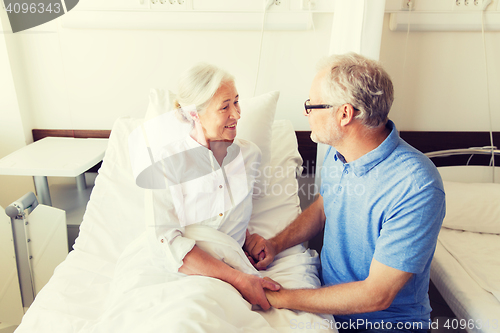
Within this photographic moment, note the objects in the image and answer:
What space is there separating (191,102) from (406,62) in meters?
1.28

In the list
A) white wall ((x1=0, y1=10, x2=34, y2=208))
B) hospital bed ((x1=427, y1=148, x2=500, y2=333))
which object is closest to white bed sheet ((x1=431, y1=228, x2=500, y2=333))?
hospital bed ((x1=427, y1=148, x2=500, y2=333))

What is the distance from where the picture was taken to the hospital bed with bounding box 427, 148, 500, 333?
3.91 feet

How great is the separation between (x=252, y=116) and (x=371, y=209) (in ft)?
2.42

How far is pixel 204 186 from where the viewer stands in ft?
3.96

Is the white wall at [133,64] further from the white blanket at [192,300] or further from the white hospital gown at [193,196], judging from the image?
the white blanket at [192,300]

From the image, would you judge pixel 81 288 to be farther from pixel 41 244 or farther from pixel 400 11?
pixel 400 11

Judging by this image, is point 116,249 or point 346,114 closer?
point 346,114

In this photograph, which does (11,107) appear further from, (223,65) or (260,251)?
(260,251)

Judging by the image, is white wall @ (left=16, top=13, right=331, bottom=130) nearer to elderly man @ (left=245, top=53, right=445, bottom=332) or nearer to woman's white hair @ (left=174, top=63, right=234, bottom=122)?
woman's white hair @ (left=174, top=63, right=234, bottom=122)

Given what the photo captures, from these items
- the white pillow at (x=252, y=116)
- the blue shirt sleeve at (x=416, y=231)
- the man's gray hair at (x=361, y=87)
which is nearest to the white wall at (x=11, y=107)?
the white pillow at (x=252, y=116)

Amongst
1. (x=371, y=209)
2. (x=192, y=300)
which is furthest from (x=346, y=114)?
(x=192, y=300)

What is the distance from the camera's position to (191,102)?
120 cm

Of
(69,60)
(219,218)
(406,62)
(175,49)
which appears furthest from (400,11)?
(69,60)

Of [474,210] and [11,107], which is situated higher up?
[11,107]
